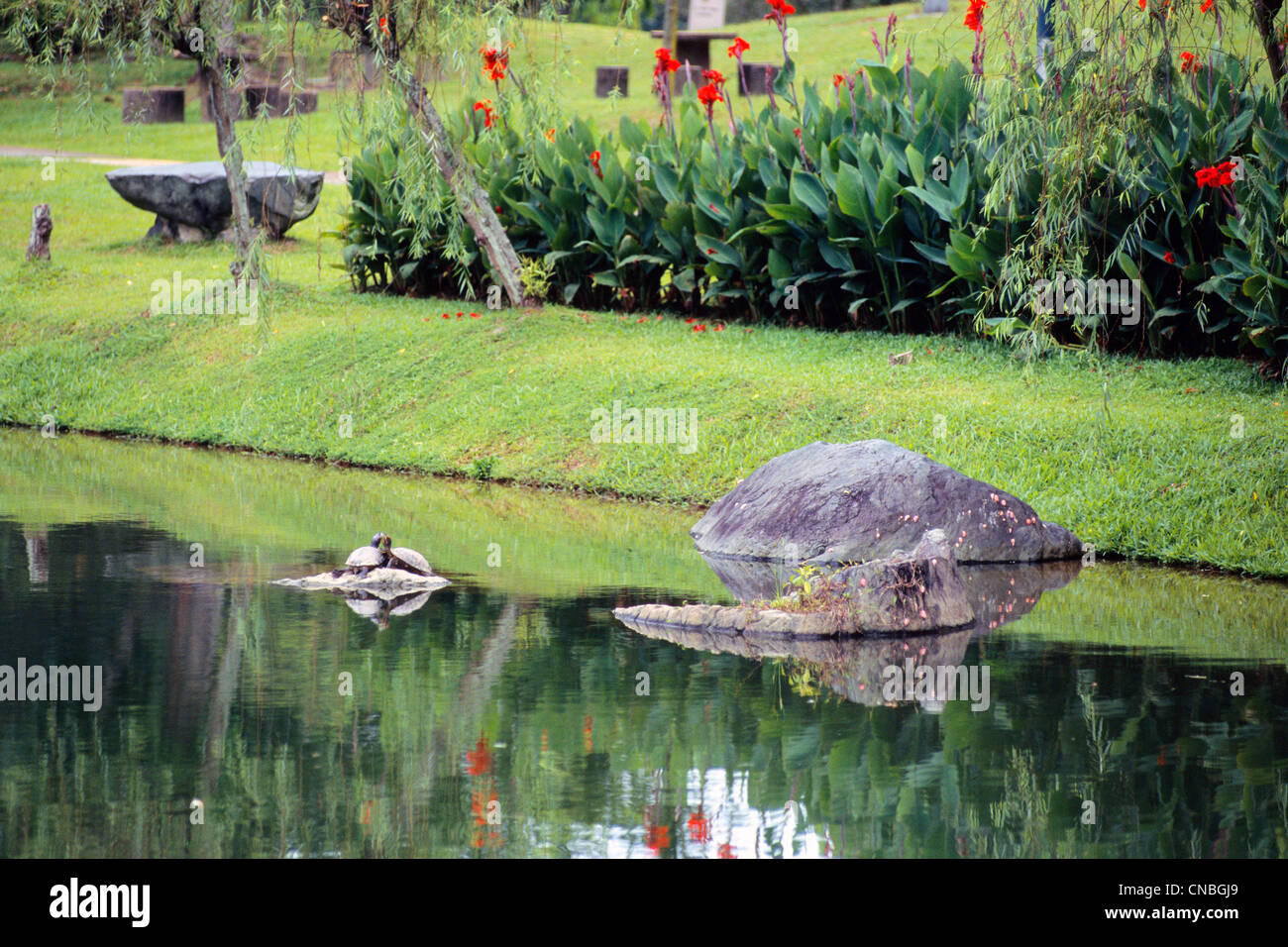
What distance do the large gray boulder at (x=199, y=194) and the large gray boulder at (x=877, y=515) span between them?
14.5 meters

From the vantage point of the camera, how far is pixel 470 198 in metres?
16.5

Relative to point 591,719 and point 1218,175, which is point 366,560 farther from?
point 1218,175

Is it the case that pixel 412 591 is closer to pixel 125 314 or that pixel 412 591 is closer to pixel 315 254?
pixel 125 314

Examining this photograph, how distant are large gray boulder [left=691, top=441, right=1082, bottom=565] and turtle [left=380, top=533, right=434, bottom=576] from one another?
2.09 metres

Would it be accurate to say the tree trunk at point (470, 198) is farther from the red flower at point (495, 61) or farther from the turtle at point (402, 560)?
the turtle at point (402, 560)

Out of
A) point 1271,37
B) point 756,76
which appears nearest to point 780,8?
point 1271,37

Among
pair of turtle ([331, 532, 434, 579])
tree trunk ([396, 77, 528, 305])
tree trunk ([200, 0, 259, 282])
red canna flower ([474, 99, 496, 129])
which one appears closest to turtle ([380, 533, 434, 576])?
pair of turtle ([331, 532, 434, 579])

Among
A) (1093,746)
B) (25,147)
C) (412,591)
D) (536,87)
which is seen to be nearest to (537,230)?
(536,87)

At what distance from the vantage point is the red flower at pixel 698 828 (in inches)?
219

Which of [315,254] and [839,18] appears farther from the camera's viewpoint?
[839,18]

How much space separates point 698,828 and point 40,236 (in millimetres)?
18653

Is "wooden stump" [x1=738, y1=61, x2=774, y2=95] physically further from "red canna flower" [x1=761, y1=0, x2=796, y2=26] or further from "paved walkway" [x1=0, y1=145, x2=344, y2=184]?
"red canna flower" [x1=761, y1=0, x2=796, y2=26]

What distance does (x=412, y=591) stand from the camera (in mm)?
9547

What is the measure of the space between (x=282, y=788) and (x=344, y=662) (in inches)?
73.8
